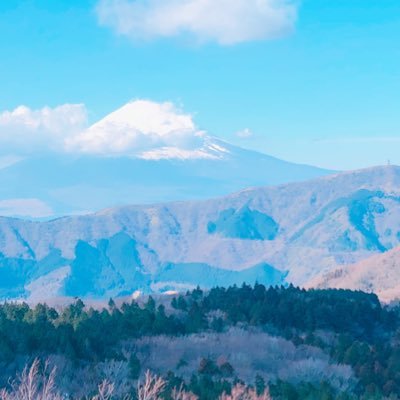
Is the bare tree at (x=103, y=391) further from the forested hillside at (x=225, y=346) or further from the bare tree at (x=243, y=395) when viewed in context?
the bare tree at (x=243, y=395)

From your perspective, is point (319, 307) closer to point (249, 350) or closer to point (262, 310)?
point (262, 310)

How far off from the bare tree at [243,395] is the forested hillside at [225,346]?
0.68m

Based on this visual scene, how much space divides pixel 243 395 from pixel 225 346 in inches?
739

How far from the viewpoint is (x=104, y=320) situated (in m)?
63.7

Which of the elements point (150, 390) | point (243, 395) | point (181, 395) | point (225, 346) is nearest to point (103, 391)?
point (150, 390)

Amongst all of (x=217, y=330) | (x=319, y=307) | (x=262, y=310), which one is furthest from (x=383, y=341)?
(x=217, y=330)

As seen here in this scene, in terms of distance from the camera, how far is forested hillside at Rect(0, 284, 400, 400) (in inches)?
1771

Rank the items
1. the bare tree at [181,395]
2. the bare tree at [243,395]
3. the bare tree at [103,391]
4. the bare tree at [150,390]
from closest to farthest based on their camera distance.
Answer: the bare tree at [150,390] < the bare tree at [103,391] < the bare tree at [181,395] < the bare tree at [243,395]

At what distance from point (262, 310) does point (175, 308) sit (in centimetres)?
982

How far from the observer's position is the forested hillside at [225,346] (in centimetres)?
4499

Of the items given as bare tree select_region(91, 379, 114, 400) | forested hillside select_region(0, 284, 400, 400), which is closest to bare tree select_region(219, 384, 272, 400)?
forested hillside select_region(0, 284, 400, 400)

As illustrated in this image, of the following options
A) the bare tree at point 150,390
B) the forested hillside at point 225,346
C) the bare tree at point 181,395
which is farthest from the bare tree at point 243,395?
the bare tree at point 150,390

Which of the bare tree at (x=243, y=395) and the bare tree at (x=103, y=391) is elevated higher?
the bare tree at (x=103, y=391)

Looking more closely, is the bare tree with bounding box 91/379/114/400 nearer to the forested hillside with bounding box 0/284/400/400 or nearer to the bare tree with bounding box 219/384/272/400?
the forested hillside with bounding box 0/284/400/400
